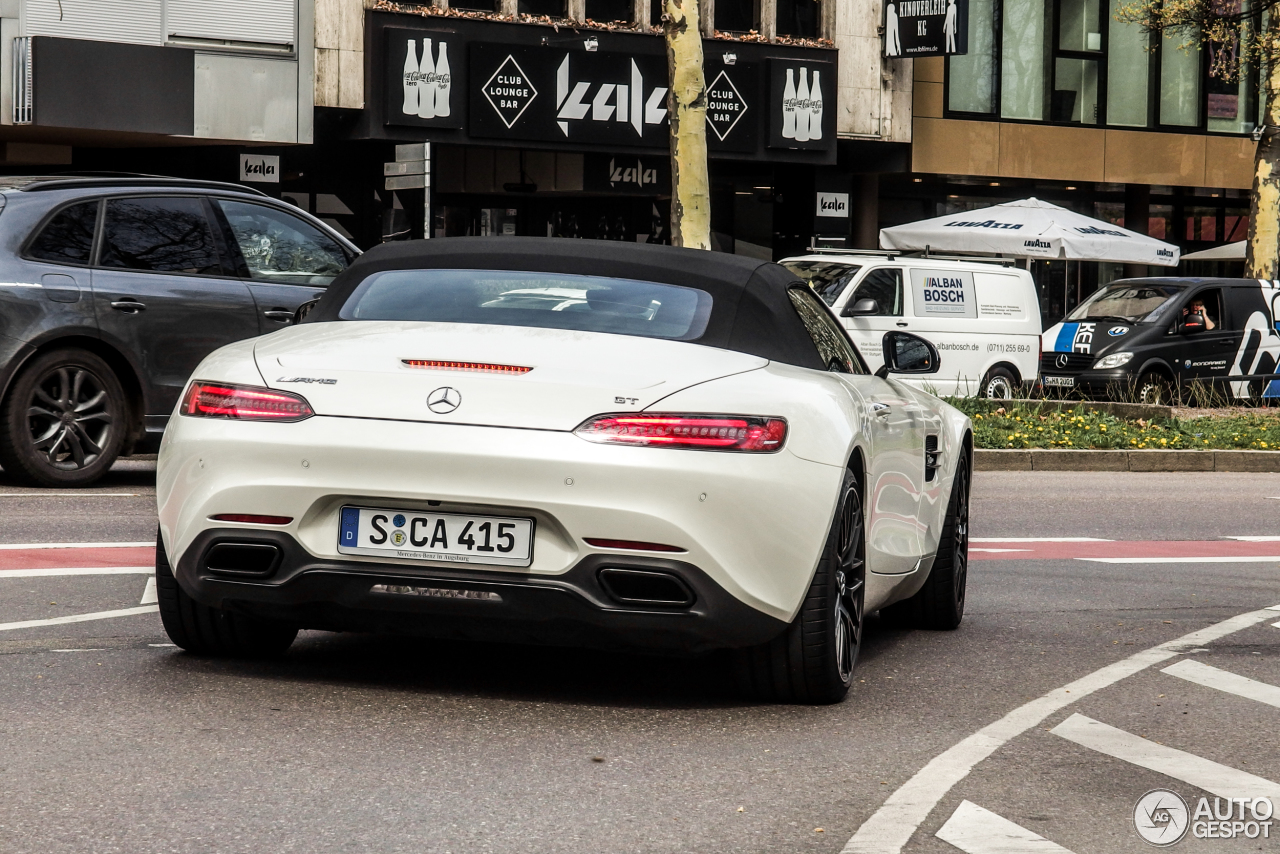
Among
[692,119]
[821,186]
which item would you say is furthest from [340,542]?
[821,186]

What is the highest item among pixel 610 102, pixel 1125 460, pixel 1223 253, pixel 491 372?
pixel 610 102

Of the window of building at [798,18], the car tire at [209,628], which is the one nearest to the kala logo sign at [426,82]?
the window of building at [798,18]

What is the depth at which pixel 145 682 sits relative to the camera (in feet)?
18.5

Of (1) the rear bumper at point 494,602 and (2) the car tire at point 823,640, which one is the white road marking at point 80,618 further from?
(2) the car tire at point 823,640

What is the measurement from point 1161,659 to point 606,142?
68.6ft

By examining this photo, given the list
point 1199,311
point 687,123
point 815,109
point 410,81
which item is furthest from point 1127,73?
point 687,123

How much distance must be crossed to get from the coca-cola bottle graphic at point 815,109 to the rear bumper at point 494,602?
24.2 m

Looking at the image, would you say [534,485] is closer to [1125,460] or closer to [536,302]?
[536,302]

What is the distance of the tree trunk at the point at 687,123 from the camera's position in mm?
19172

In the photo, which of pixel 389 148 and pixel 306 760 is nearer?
pixel 306 760

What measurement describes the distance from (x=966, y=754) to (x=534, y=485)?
4.38 feet

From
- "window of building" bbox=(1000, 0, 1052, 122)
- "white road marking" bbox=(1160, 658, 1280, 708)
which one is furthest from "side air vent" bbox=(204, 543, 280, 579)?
"window of building" bbox=(1000, 0, 1052, 122)

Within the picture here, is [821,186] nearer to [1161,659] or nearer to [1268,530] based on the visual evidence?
[1268,530]

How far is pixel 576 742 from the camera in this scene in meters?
5.09
